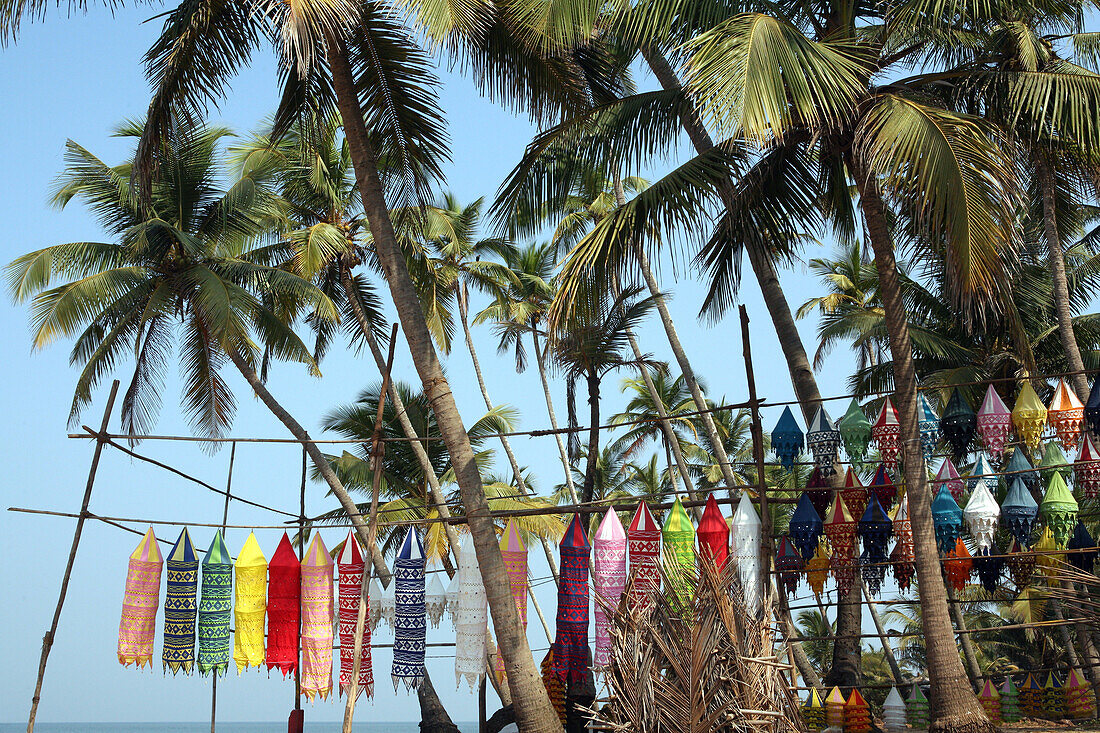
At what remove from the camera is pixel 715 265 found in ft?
32.8

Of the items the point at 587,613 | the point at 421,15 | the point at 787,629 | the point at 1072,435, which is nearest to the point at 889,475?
the point at 1072,435

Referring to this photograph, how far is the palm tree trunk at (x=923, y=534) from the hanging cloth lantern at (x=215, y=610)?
5.66 metres

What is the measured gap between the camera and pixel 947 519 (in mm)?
8938

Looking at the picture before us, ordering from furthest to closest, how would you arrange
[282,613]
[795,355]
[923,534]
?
[795,355] → [282,613] → [923,534]

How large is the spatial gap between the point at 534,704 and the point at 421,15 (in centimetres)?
534

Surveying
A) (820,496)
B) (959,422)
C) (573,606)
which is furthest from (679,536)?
(959,422)

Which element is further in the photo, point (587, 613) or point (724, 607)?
point (587, 613)

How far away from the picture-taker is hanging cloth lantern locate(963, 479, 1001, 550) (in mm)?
8789

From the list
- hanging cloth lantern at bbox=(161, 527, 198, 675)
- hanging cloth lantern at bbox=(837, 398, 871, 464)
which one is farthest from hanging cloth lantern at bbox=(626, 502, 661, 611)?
hanging cloth lantern at bbox=(161, 527, 198, 675)

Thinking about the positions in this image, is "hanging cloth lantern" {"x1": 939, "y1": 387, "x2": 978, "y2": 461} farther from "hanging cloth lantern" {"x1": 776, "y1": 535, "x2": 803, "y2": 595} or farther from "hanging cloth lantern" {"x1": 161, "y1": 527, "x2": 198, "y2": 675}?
"hanging cloth lantern" {"x1": 161, "y1": 527, "x2": 198, "y2": 675}

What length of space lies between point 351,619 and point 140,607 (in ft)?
5.85

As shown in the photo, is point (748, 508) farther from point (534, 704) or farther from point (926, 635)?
point (534, 704)

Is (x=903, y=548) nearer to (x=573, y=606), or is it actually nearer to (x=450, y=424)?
(x=573, y=606)

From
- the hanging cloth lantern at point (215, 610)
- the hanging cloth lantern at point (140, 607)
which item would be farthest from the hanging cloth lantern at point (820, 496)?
the hanging cloth lantern at point (140, 607)
